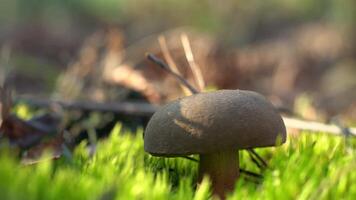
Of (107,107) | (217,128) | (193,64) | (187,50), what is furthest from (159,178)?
(107,107)

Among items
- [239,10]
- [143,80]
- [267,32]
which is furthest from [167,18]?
[143,80]

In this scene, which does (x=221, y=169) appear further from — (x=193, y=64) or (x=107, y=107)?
(x=107, y=107)

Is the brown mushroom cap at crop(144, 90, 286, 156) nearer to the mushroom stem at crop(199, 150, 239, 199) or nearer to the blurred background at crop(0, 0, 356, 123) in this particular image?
the mushroom stem at crop(199, 150, 239, 199)

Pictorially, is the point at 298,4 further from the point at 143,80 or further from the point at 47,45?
the point at 143,80

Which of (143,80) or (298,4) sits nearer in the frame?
(143,80)

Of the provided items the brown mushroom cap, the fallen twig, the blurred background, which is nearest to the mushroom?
the brown mushroom cap

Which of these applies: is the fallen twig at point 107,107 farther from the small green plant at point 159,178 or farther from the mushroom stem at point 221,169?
the mushroom stem at point 221,169
